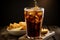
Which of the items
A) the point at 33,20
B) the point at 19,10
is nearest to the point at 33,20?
the point at 33,20

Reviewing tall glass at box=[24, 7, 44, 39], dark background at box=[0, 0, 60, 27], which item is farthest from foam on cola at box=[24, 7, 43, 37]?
dark background at box=[0, 0, 60, 27]

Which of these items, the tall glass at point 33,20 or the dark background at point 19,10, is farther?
the dark background at point 19,10

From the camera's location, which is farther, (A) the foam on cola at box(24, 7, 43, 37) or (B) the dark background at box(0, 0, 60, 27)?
(B) the dark background at box(0, 0, 60, 27)

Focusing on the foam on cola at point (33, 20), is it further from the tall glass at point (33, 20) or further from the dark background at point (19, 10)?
the dark background at point (19, 10)

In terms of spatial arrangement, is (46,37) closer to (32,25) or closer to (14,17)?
(32,25)

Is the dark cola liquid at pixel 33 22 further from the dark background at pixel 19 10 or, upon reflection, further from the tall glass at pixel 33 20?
the dark background at pixel 19 10

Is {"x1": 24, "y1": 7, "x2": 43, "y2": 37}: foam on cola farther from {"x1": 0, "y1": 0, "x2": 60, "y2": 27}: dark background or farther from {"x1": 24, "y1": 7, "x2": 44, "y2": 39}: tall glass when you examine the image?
{"x1": 0, "y1": 0, "x2": 60, "y2": 27}: dark background

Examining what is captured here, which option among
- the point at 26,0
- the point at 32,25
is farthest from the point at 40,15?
the point at 26,0

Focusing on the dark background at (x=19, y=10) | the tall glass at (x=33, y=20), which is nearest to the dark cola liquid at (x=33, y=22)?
the tall glass at (x=33, y=20)
